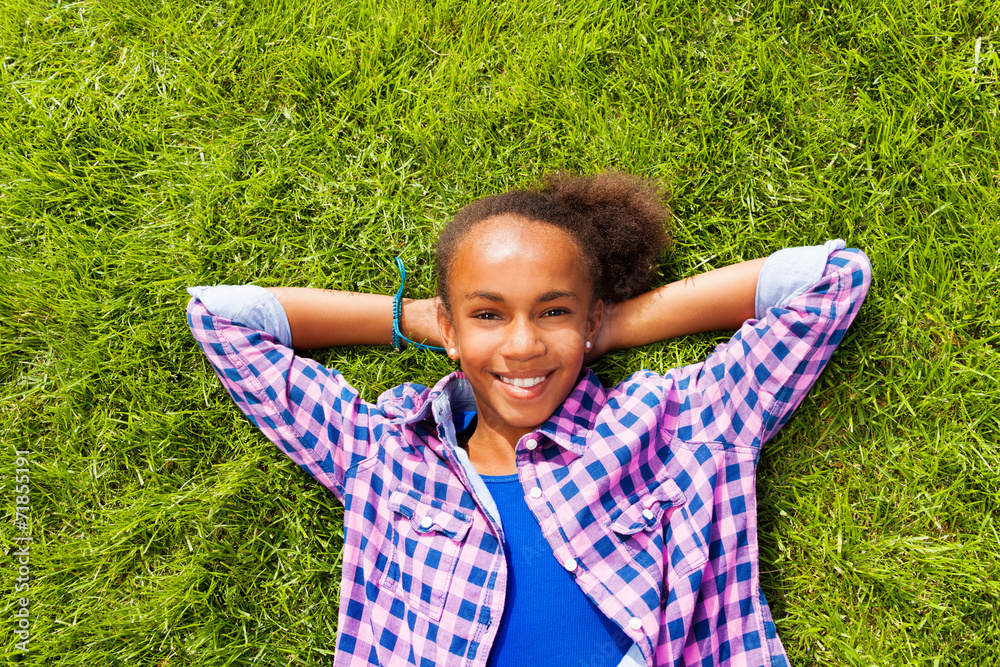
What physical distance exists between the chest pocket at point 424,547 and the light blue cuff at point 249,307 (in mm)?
784

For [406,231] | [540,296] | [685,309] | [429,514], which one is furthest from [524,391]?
[406,231]

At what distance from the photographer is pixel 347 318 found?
276 centimetres

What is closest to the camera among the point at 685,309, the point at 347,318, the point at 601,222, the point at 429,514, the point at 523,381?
the point at 523,381

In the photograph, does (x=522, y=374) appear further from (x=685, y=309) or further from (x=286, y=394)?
(x=286, y=394)

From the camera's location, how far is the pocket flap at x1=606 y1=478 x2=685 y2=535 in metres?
2.31

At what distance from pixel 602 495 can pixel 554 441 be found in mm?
242

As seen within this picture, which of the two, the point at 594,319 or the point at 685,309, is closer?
the point at 594,319

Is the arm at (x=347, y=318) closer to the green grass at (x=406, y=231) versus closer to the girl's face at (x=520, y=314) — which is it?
the green grass at (x=406, y=231)

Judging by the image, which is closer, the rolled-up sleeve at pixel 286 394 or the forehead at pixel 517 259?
the forehead at pixel 517 259

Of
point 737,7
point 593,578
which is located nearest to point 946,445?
point 593,578

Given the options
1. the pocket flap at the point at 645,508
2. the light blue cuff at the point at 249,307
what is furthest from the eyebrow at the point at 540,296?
the light blue cuff at the point at 249,307

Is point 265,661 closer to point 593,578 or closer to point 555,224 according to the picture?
point 593,578

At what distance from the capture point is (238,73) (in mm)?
3055

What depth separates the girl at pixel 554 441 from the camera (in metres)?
2.24
